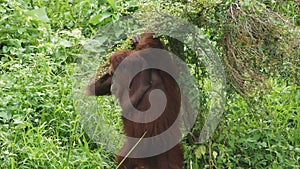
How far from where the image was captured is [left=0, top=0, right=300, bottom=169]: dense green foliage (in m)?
3.05

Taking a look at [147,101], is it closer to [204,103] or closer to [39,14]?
[204,103]

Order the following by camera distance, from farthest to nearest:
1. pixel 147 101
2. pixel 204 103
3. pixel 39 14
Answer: pixel 39 14 → pixel 204 103 → pixel 147 101

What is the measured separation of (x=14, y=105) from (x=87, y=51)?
64cm

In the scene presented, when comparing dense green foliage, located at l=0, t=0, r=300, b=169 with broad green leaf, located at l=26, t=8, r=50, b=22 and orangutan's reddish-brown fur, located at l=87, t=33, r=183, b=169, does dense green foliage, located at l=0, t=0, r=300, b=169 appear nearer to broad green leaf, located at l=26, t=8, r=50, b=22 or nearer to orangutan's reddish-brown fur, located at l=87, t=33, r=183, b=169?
orangutan's reddish-brown fur, located at l=87, t=33, r=183, b=169

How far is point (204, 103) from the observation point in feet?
10.9

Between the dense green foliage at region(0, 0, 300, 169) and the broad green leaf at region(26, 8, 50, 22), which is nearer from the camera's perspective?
the dense green foliage at region(0, 0, 300, 169)

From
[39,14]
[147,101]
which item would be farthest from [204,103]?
[39,14]

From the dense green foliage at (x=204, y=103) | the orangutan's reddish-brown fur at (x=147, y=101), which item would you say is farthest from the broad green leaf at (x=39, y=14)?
the orangutan's reddish-brown fur at (x=147, y=101)

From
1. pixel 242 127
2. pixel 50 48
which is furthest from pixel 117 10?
pixel 242 127

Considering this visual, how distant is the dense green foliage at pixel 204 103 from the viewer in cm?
305

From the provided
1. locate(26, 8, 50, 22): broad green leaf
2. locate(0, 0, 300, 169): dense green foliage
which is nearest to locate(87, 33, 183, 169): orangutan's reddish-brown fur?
locate(0, 0, 300, 169): dense green foliage

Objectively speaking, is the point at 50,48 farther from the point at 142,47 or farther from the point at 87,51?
the point at 142,47

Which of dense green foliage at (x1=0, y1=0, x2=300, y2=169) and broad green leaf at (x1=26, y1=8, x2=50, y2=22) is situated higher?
broad green leaf at (x1=26, y1=8, x2=50, y2=22)

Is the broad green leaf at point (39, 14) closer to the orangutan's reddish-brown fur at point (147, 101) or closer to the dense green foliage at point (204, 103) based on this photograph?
the dense green foliage at point (204, 103)
